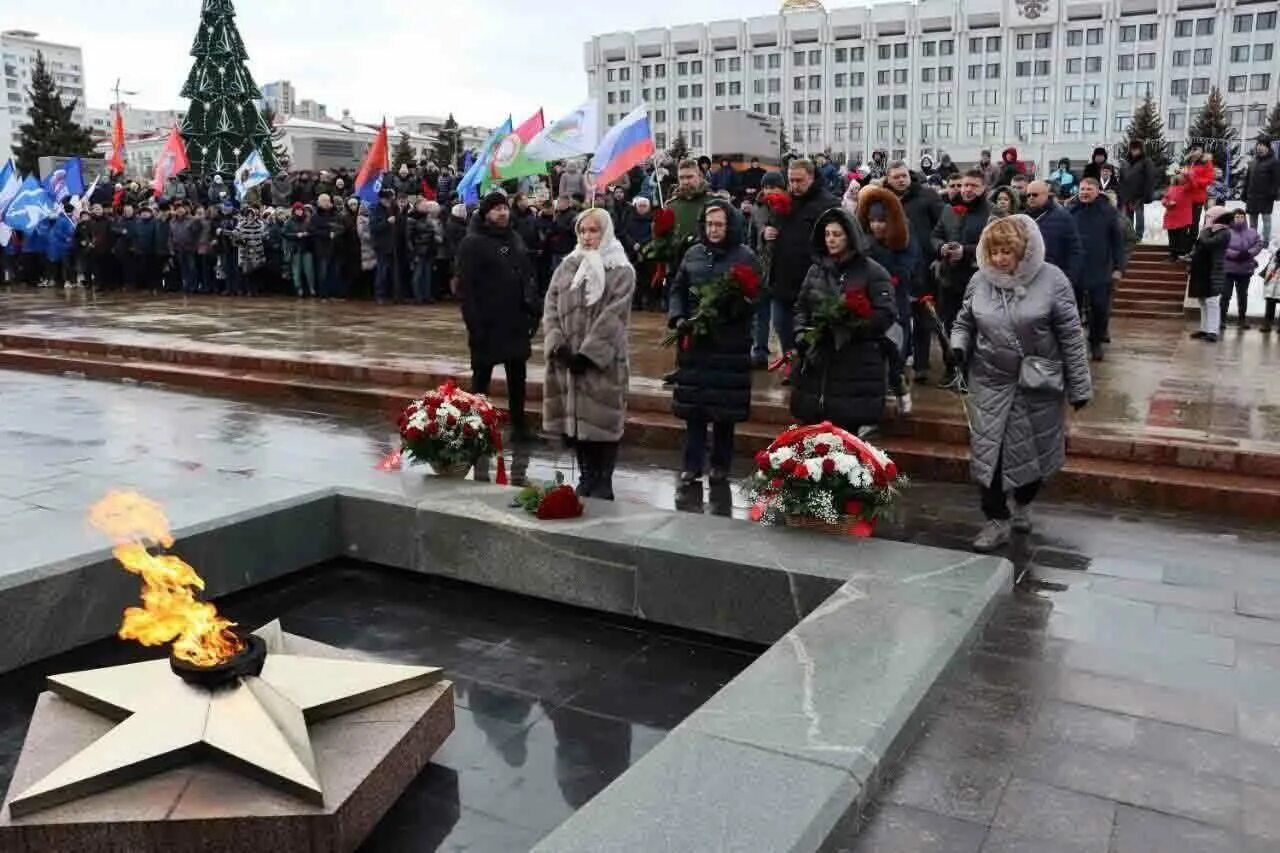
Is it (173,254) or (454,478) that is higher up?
(173,254)

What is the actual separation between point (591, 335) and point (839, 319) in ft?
4.74

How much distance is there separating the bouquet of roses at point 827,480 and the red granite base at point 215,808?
2.30 meters

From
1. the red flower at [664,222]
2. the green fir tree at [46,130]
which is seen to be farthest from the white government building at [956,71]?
the red flower at [664,222]

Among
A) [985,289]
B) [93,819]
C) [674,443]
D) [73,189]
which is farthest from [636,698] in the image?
[73,189]

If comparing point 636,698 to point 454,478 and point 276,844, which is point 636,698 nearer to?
point 276,844

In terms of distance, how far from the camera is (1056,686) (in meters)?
3.94

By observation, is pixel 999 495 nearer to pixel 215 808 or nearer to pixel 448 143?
pixel 215 808

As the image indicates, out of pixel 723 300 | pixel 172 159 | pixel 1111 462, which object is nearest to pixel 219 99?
pixel 172 159

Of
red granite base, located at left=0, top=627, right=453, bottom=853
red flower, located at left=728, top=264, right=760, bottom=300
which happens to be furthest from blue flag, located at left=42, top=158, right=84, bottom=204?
red granite base, located at left=0, top=627, right=453, bottom=853

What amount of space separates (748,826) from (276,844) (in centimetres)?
135

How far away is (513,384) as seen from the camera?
874 centimetres

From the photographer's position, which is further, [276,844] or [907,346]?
[907,346]

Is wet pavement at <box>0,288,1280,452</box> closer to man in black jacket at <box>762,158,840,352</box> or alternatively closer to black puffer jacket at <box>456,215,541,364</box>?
man in black jacket at <box>762,158,840,352</box>

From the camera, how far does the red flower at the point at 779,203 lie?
835cm
